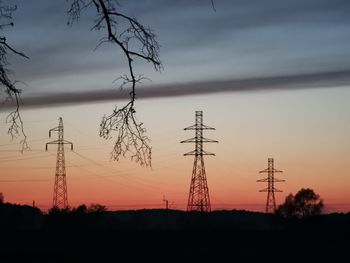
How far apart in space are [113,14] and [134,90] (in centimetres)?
86

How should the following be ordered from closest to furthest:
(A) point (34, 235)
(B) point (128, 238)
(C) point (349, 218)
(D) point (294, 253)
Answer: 1. (D) point (294, 253)
2. (B) point (128, 238)
3. (A) point (34, 235)
4. (C) point (349, 218)

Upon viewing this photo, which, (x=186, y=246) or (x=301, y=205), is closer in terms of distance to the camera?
(x=186, y=246)

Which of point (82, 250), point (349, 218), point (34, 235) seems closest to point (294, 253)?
point (82, 250)

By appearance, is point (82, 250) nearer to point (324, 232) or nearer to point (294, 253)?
point (294, 253)

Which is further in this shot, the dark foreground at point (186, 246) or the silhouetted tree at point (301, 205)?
the silhouetted tree at point (301, 205)

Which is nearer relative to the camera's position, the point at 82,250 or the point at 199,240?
the point at 82,250

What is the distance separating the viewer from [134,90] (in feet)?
29.2

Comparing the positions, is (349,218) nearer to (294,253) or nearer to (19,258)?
(294,253)

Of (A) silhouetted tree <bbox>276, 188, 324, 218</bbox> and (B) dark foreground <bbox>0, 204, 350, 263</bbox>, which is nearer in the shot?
(B) dark foreground <bbox>0, 204, 350, 263</bbox>

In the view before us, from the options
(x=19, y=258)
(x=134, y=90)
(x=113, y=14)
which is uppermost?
(x=113, y=14)

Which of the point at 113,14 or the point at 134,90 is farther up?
the point at 113,14

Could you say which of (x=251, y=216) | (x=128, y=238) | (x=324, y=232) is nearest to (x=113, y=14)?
(x=128, y=238)

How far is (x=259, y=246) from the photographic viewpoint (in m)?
42.1

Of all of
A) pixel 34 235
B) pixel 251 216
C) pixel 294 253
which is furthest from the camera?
pixel 251 216
